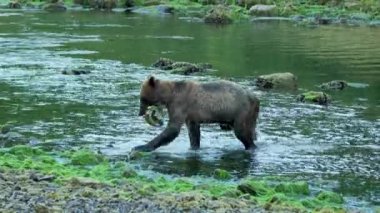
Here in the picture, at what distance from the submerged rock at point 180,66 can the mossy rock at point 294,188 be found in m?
17.1

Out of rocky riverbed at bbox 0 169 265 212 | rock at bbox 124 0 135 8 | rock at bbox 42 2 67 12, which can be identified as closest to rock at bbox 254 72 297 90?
rocky riverbed at bbox 0 169 265 212

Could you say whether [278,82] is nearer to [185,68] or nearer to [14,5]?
[185,68]

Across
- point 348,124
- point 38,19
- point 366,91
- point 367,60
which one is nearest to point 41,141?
point 348,124

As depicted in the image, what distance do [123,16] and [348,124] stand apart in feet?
132

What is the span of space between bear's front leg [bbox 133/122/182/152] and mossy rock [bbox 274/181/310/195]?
12.9 feet

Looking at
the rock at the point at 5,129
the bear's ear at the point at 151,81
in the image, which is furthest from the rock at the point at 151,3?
the bear's ear at the point at 151,81

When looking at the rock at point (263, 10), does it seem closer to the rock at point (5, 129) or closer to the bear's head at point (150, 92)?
the rock at point (5, 129)

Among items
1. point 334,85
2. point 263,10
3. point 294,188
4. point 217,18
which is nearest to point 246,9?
point 263,10

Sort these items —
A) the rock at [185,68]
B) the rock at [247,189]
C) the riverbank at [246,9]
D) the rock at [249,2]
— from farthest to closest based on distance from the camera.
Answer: the rock at [249,2] → the riverbank at [246,9] → the rock at [185,68] → the rock at [247,189]

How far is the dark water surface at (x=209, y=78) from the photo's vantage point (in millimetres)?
18531

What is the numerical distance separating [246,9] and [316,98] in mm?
40601

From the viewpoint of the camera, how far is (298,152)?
19.5 metres

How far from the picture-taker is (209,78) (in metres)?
31.7

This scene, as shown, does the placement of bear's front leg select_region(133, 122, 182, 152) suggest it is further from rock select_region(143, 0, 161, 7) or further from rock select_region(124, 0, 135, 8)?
rock select_region(124, 0, 135, 8)
